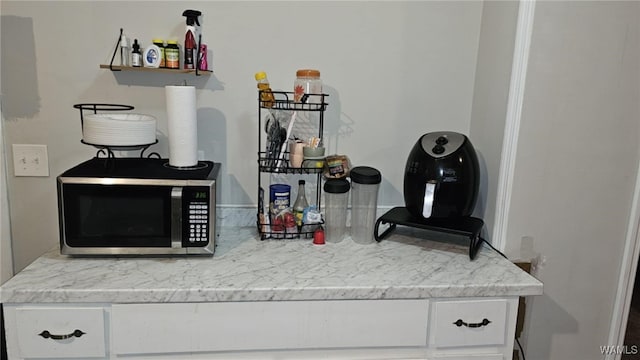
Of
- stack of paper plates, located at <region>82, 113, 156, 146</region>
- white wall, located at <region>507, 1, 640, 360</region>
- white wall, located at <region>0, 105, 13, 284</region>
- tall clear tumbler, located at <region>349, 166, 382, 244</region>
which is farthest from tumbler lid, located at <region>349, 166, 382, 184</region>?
white wall, located at <region>0, 105, 13, 284</region>

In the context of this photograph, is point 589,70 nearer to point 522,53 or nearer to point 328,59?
point 522,53

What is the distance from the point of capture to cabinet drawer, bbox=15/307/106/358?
4.04 feet

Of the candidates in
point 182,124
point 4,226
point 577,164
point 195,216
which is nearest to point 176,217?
point 195,216

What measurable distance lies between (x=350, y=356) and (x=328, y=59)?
111 cm

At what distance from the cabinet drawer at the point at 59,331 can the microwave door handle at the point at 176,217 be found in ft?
0.94

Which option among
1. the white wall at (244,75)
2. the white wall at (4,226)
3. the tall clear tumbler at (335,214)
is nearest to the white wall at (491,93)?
the white wall at (244,75)

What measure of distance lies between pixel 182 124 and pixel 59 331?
71cm

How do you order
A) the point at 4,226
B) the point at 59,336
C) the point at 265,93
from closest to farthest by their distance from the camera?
1. the point at 59,336
2. the point at 265,93
3. the point at 4,226

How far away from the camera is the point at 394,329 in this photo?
135 cm

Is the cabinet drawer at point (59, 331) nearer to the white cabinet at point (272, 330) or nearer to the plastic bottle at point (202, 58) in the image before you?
the white cabinet at point (272, 330)

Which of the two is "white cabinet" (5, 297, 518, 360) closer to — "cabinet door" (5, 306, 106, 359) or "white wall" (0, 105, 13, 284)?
"cabinet door" (5, 306, 106, 359)

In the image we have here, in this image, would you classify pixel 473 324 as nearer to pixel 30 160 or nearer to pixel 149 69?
pixel 149 69

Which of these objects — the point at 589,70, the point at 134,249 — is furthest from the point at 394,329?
the point at 589,70

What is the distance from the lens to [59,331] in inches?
49.0
